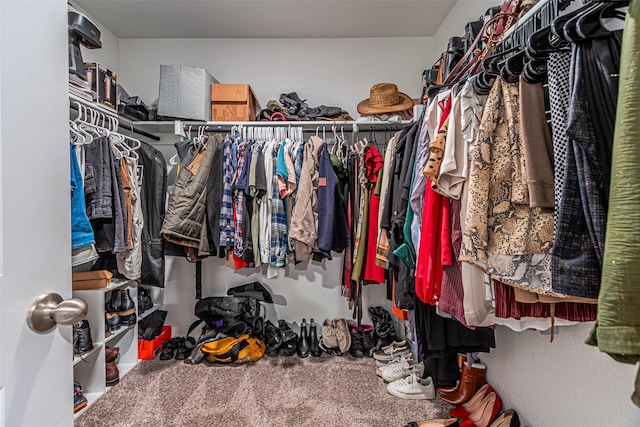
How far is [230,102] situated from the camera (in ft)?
8.27

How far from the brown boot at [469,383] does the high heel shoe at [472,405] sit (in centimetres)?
4

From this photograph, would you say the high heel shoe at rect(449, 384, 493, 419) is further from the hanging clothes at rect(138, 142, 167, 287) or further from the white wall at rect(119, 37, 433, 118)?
the white wall at rect(119, 37, 433, 118)

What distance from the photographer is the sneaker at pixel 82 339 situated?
1.85m

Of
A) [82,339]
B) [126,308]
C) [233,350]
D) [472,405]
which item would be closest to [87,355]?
[82,339]

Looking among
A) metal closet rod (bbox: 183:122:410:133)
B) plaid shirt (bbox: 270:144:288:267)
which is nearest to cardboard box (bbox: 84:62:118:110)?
metal closet rod (bbox: 183:122:410:133)

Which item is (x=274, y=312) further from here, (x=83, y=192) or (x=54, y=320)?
(x=54, y=320)

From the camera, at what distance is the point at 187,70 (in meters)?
2.44

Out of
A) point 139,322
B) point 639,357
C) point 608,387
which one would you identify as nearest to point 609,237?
point 639,357

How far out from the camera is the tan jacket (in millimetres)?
2230

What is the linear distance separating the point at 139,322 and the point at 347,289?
156cm

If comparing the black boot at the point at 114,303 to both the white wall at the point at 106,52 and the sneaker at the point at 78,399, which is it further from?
the white wall at the point at 106,52

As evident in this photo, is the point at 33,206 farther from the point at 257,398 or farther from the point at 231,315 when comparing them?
the point at 231,315

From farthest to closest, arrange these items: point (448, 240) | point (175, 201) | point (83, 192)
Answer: point (175, 201)
point (83, 192)
point (448, 240)

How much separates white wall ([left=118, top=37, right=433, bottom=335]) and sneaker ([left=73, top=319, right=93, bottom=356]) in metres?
0.95
